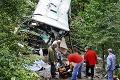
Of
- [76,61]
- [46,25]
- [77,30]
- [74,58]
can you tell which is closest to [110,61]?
[76,61]

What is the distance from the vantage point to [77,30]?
1808cm

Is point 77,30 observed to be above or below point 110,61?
above

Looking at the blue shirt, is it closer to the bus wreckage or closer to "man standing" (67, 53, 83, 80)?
"man standing" (67, 53, 83, 80)

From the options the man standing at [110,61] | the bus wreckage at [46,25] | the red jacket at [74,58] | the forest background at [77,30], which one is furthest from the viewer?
the bus wreckage at [46,25]

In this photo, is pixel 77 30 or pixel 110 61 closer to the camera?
pixel 110 61

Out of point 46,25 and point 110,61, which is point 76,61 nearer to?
point 110,61

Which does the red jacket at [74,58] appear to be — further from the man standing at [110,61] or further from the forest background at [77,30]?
the forest background at [77,30]

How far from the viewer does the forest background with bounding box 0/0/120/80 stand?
7.28 meters

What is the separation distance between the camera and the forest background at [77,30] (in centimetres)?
728

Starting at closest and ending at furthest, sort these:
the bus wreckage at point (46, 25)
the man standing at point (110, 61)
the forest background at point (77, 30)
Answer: the forest background at point (77, 30) → the man standing at point (110, 61) → the bus wreckage at point (46, 25)

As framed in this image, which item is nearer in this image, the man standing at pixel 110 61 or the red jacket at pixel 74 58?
the red jacket at pixel 74 58

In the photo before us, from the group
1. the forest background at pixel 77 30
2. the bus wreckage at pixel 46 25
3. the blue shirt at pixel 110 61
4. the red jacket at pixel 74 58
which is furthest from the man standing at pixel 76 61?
the bus wreckage at pixel 46 25

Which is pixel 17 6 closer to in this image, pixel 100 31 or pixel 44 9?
pixel 100 31

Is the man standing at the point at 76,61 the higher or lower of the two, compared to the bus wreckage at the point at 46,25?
lower
